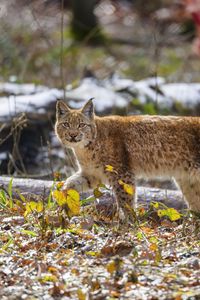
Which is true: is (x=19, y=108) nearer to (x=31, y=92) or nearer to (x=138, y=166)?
(x=31, y=92)

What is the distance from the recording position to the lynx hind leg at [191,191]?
6.80 metres

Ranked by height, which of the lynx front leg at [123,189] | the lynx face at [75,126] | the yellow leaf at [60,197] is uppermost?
the lynx face at [75,126]

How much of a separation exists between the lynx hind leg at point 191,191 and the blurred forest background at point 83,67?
116 centimetres

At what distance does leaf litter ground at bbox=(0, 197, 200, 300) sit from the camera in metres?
4.36

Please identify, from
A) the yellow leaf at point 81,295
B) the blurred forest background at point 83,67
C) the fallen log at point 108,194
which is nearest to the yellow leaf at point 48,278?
the yellow leaf at point 81,295

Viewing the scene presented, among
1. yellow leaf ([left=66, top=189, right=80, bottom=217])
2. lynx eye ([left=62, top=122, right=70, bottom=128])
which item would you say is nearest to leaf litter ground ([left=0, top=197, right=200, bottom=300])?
yellow leaf ([left=66, top=189, right=80, bottom=217])

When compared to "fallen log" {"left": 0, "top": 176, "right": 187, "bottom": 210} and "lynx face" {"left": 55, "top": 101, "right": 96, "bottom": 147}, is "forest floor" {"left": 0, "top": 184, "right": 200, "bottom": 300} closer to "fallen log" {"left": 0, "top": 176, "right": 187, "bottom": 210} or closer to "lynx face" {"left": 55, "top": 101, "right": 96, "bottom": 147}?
"fallen log" {"left": 0, "top": 176, "right": 187, "bottom": 210}

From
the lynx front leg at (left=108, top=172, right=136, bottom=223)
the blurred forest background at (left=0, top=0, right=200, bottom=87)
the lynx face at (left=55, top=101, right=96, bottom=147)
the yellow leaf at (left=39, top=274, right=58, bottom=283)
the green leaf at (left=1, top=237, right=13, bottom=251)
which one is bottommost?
the yellow leaf at (left=39, top=274, right=58, bottom=283)

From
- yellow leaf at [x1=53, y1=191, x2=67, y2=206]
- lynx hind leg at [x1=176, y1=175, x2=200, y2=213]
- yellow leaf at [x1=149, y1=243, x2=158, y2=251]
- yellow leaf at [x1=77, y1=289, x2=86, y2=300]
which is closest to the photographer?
yellow leaf at [x1=77, y1=289, x2=86, y2=300]

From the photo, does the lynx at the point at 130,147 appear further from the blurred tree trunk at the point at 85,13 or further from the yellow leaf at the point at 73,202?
the blurred tree trunk at the point at 85,13

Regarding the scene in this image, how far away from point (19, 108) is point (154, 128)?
2.41m

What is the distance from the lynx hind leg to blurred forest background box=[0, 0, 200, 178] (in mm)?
1156

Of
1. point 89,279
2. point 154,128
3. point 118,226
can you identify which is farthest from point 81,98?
point 89,279

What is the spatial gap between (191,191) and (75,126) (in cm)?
113
